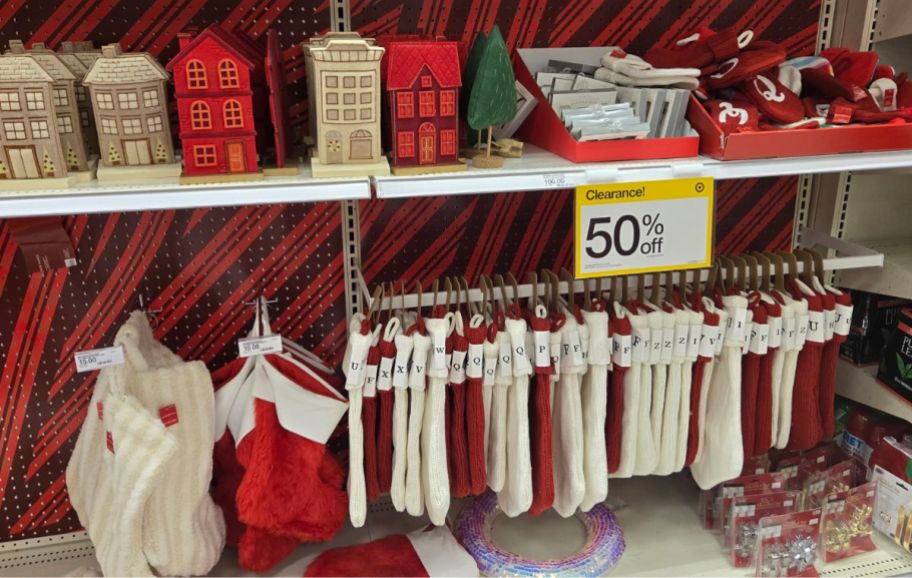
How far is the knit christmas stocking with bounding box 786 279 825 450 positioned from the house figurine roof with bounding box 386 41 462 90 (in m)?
0.95

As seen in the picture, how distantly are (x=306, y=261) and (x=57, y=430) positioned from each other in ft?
2.35

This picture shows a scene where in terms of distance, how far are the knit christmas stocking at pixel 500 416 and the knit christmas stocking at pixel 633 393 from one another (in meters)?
0.27

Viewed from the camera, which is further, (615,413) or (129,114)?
(615,413)

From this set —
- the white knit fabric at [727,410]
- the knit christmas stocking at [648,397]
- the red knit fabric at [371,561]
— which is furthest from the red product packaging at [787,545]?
the red knit fabric at [371,561]

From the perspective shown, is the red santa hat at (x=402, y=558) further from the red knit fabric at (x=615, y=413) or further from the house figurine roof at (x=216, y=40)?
the house figurine roof at (x=216, y=40)

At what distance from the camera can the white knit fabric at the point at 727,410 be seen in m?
1.59

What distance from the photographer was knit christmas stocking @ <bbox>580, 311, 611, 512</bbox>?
5.02ft

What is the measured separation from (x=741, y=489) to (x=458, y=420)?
2.45 ft

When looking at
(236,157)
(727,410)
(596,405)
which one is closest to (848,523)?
(727,410)

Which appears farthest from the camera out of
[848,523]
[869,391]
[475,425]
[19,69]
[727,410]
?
[869,391]

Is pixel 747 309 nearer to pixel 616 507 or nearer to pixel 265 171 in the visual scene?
pixel 616 507

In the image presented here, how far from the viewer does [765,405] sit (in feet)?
5.52

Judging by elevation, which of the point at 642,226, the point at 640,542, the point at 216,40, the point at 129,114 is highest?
the point at 216,40

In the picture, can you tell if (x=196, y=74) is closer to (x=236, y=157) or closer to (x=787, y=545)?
(x=236, y=157)
